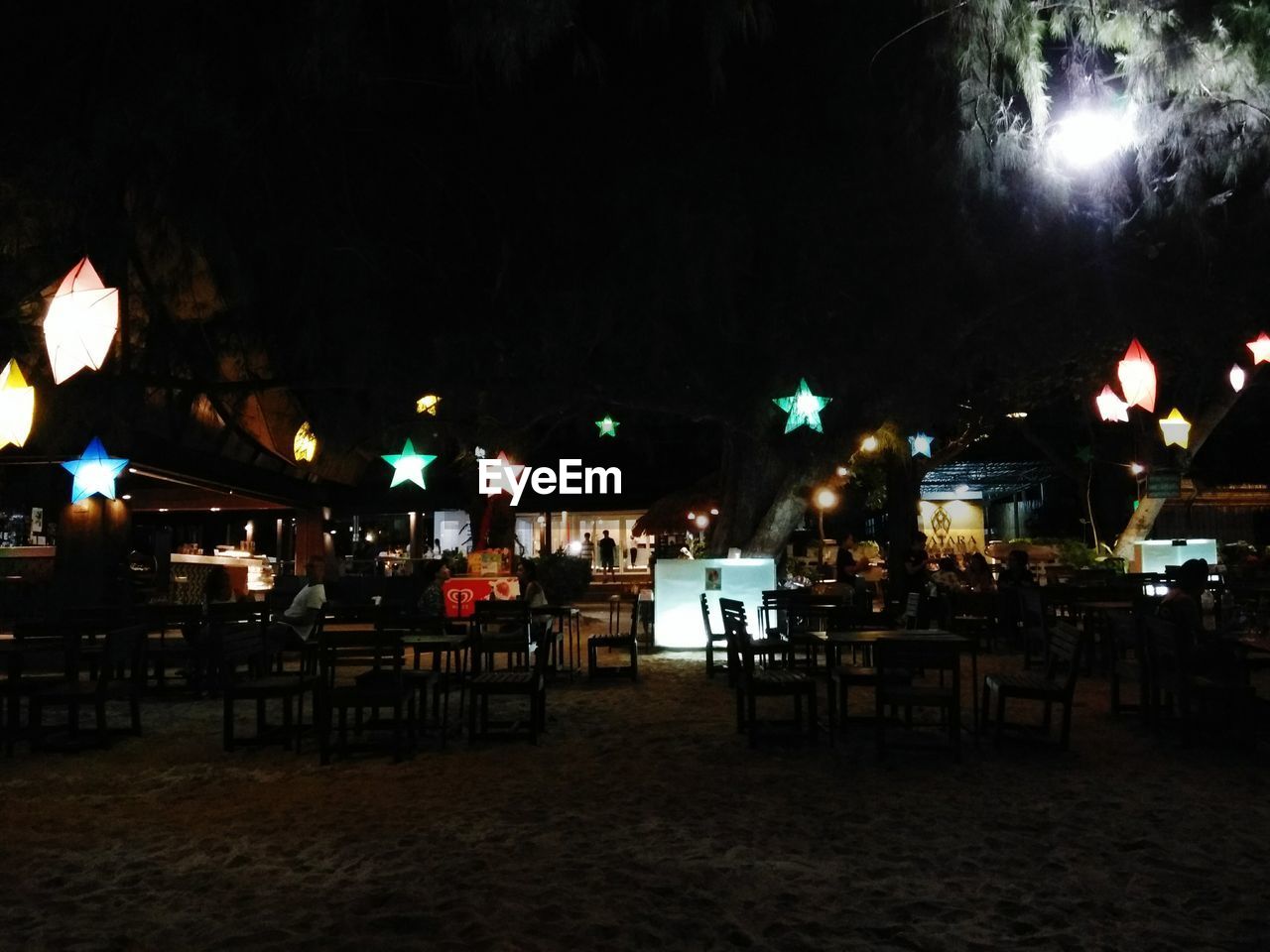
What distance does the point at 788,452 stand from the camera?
1302cm

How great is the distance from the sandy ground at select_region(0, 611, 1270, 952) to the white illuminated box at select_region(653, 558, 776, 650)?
5125 millimetres

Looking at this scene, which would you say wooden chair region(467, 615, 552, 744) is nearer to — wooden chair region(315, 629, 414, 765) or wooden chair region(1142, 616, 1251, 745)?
wooden chair region(315, 629, 414, 765)

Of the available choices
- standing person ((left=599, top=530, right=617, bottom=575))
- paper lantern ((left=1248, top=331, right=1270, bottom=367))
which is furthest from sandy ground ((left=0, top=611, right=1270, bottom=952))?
standing person ((left=599, top=530, right=617, bottom=575))

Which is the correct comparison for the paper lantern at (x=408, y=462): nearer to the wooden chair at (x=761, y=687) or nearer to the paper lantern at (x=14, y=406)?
the paper lantern at (x=14, y=406)

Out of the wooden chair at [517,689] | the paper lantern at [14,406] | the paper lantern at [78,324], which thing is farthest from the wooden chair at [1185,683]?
the paper lantern at [14,406]

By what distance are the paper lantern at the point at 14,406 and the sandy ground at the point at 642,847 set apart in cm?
300

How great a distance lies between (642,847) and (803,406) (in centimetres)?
671

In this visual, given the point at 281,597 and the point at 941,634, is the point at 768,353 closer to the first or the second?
the point at 941,634

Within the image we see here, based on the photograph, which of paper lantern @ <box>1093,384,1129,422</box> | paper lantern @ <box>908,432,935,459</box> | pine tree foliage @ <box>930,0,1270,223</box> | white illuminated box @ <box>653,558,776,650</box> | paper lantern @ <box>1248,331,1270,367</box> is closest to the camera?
pine tree foliage @ <box>930,0,1270,223</box>

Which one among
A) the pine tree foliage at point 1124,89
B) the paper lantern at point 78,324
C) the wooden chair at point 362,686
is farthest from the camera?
the pine tree foliage at point 1124,89

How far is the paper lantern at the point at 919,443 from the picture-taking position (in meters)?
15.6

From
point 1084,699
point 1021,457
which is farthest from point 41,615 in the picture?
point 1021,457

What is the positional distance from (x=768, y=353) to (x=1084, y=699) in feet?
17.2

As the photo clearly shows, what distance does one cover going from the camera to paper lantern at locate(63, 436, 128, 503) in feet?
34.5
